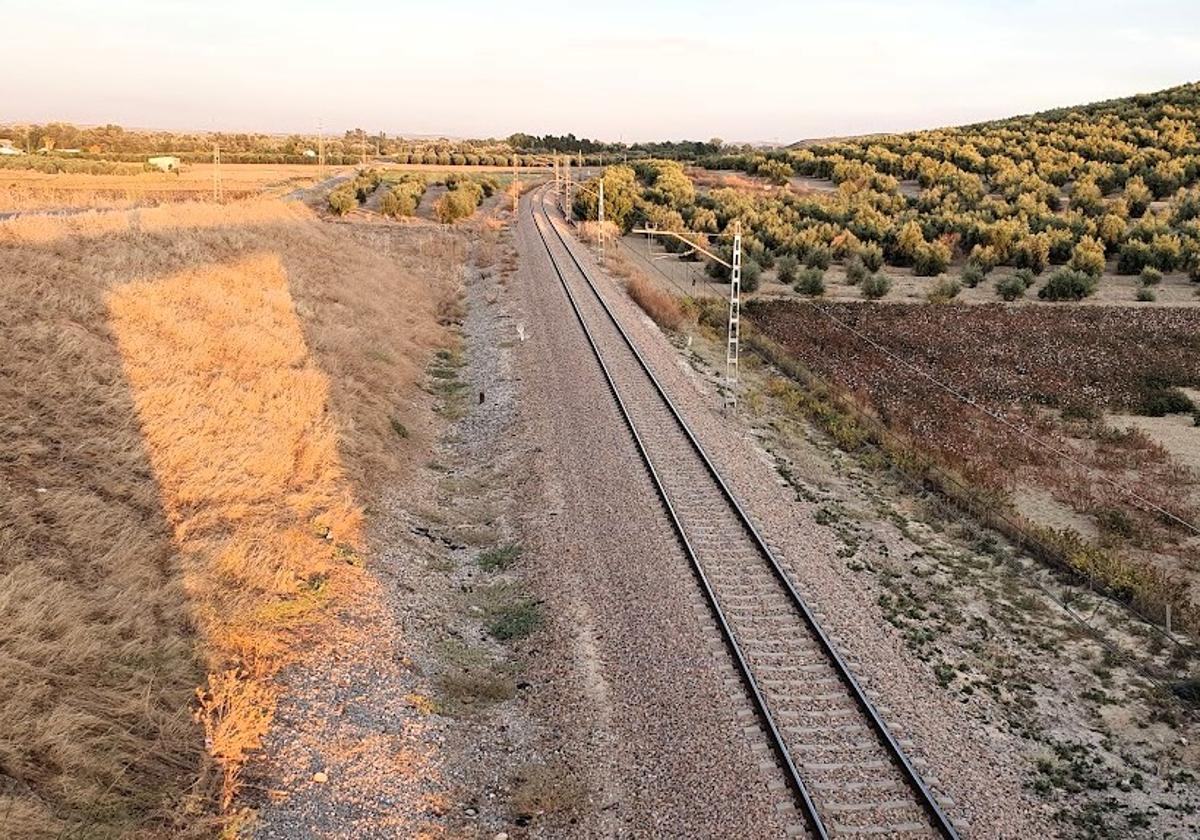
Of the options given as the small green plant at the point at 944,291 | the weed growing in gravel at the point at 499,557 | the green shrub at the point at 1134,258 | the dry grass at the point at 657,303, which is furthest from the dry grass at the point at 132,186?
the green shrub at the point at 1134,258

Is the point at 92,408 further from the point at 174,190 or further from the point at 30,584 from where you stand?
the point at 174,190

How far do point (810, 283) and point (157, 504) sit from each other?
1611 inches

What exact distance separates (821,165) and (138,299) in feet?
310

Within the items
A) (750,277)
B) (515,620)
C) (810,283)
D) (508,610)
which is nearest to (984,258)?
(810,283)

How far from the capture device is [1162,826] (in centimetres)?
905

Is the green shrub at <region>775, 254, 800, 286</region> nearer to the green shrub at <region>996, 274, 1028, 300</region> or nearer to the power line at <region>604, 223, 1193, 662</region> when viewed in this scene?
the green shrub at <region>996, 274, 1028, 300</region>

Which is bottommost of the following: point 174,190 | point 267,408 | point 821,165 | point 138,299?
point 267,408

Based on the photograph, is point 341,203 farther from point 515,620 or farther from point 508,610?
point 515,620

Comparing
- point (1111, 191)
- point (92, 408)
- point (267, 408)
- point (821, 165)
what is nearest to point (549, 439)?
point (267, 408)

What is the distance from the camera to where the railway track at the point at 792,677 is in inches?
342

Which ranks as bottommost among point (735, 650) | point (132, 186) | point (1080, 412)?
point (735, 650)

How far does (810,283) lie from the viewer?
47406mm

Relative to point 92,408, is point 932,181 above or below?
above

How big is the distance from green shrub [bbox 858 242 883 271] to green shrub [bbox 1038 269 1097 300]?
10209 mm
